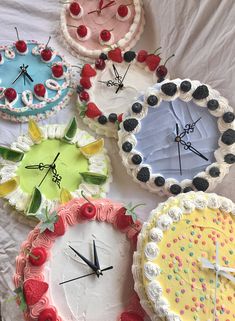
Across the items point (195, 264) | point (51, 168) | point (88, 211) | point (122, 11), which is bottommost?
point (195, 264)

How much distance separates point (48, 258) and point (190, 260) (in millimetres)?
316

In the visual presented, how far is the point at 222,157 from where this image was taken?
1105 millimetres

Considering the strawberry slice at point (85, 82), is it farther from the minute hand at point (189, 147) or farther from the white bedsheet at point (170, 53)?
the minute hand at point (189, 147)

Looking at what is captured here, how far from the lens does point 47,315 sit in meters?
0.93

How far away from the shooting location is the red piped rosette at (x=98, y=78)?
123 cm

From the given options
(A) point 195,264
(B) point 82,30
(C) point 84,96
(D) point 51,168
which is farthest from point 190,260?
(B) point 82,30

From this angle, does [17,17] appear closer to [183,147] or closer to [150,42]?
[150,42]

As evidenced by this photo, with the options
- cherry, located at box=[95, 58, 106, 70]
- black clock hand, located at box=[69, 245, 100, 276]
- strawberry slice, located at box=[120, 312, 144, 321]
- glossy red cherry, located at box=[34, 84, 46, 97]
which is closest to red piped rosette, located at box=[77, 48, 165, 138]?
cherry, located at box=[95, 58, 106, 70]

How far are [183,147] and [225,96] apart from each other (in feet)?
0.57

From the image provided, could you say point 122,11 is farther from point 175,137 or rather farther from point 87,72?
point 175,137

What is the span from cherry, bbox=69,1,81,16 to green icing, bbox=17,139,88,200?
0.44 m

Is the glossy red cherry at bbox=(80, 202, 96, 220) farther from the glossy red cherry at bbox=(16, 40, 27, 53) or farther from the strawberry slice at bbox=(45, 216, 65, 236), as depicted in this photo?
the glossy red cherry at bbox=(16, 40, 27, 53)

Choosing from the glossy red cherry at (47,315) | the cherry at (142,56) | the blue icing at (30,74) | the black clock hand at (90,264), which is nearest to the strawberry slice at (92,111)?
the blue icing at (30,74)

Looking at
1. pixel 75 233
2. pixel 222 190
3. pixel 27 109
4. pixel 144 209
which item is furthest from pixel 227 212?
pixel 27 109
